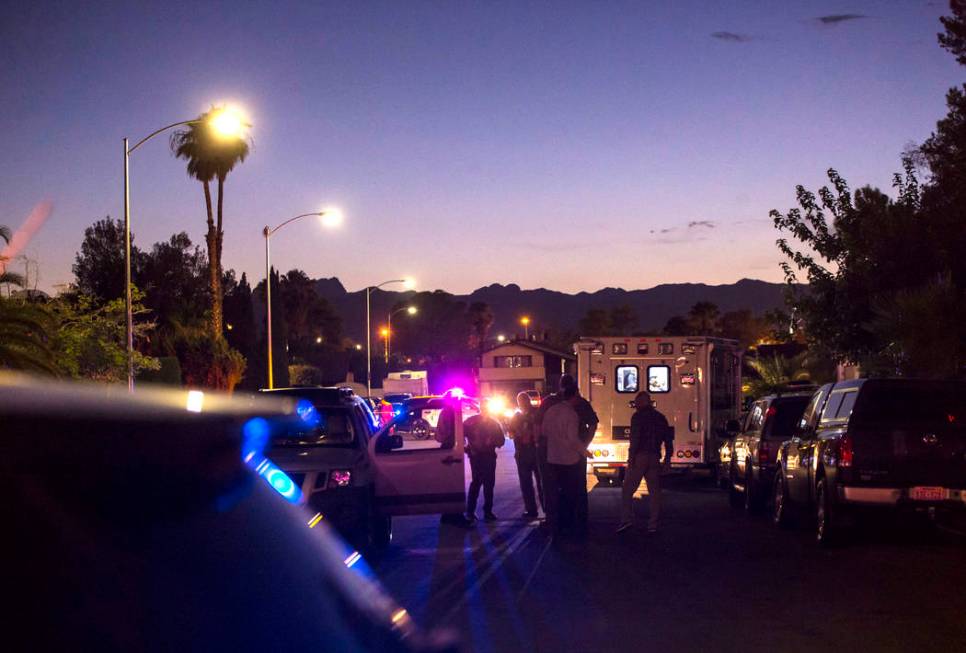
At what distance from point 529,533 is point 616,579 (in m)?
4.55

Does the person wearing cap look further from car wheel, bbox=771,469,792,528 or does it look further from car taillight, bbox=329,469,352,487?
car taillight, bbox=329,469,352,487

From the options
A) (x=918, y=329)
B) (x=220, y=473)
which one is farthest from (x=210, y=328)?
(x=220, y=473)

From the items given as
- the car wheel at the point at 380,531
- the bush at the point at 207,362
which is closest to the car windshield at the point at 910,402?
the car wheel at the point at 380,531

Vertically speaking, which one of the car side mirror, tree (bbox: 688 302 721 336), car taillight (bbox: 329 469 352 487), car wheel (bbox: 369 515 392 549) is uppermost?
tree (bbox: 688 302 721 336)

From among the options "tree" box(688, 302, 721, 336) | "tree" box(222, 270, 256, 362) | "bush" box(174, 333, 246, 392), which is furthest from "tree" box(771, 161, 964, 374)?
"tree" box(688, 302, 721, 336)

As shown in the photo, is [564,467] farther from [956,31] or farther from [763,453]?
[956,31]

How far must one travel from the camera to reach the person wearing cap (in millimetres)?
16906

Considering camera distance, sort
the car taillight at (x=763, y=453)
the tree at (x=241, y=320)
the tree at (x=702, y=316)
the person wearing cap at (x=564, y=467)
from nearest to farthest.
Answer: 1. the person wearing cap at (x=564, y=467)
2. the car taillight at (x=763, y=453)
3. the tree at (x=241, y=320)
4. the tree at (x=702, y=316)

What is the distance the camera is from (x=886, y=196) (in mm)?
26078

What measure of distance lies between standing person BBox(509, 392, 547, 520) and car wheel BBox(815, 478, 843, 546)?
4.85 m

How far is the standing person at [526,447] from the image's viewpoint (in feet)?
61.2

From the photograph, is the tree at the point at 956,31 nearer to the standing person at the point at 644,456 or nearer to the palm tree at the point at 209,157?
the standing person at the point at 644,456

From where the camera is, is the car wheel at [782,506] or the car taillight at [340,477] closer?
the car taillight at [340,477]

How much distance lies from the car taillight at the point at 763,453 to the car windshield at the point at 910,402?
4.45 m
